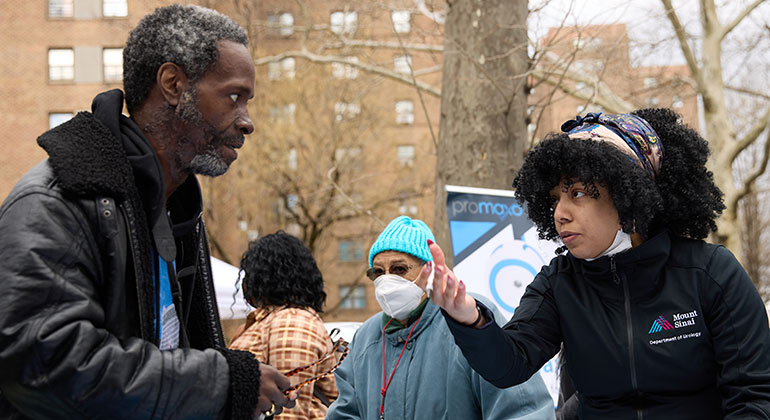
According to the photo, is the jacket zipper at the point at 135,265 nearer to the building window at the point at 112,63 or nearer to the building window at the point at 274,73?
the building window at the point at 274,73

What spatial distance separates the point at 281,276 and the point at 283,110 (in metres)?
19.5

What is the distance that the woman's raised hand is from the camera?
2.24 m

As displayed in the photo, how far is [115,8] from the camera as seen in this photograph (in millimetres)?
29016

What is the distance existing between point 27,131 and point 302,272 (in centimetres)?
3040

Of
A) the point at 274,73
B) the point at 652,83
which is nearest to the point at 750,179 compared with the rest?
the point at 652,83

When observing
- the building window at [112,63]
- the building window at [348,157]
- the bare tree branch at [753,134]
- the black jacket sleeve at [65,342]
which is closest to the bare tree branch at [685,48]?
the bare tree branch at [753,134]

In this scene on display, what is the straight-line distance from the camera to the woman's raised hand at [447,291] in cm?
224

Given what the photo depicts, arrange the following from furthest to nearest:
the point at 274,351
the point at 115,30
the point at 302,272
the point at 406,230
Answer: the point at 115,30
the point at 302,272
the point at 274,351
the point at 406,230

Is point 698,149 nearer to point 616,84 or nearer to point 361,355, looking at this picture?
point 361,355

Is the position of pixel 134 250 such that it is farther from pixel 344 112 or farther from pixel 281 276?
pixel 344 112

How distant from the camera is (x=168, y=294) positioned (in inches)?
91.0

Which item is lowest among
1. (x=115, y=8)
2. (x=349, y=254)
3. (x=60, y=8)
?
(x=349, y=254)

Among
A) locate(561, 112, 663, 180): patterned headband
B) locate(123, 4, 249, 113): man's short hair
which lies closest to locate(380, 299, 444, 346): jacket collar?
Answer: locate(561, 112, 663, 180): patterned headband

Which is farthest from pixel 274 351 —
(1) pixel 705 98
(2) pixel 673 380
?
(1) pixel 705 98
